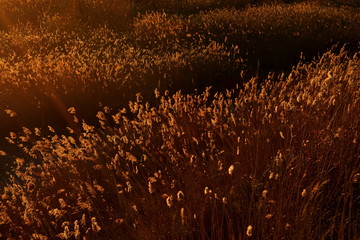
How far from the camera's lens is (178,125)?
3.27 m

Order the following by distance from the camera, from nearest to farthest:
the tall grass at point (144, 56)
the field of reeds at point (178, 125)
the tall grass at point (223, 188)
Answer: the tall grass at point (223, 188) < the field of reeds at point (178, 125) < the tall grass at point (144, 56)

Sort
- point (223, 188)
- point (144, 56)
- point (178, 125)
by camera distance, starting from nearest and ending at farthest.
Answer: point (223, 188)
point (178, 125)
point (144, 56)

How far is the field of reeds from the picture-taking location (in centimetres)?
202

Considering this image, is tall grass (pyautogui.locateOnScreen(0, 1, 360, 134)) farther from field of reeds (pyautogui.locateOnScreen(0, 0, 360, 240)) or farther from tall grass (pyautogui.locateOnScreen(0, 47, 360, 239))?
tall grass (pyautogui.locateOnScreen(0, 47, 360, 239))

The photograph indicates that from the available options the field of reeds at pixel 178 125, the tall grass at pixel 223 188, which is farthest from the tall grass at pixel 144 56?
the tall grass at pixel 223 188

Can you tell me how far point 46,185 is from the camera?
296cm

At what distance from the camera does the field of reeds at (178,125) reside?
6.63ft

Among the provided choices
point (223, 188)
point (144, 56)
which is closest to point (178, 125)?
point (223, 188)

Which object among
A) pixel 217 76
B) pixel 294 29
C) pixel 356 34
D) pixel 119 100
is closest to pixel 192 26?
pixel 294 29

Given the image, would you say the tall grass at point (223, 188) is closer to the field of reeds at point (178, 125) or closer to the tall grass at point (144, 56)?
the field of reeds at point (178, 125)

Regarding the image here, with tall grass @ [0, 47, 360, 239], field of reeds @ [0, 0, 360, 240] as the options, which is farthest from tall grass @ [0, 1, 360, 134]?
tall grass @ [0, 47, 360, 239]

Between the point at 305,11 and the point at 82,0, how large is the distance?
6.70 meters

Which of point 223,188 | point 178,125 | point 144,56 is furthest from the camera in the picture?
point 144,56

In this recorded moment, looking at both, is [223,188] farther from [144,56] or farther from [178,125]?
[144,56]
